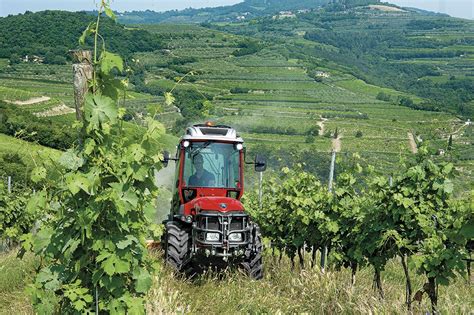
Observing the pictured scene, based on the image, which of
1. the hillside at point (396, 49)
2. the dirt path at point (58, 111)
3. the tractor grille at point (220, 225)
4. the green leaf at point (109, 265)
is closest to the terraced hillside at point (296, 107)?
the hillside at point (396, 49)

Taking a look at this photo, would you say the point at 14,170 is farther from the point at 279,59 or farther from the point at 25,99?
the point at 279,59

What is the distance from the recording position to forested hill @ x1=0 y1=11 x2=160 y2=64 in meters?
80.5

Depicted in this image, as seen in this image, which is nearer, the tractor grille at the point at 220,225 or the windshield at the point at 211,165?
the tractor grille at the point at 220,225

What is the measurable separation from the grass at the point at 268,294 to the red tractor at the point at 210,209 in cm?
27

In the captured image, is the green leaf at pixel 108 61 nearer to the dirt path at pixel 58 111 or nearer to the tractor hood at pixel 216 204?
the tractor hood at pixel 216 204

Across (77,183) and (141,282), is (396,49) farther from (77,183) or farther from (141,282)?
(77,183)

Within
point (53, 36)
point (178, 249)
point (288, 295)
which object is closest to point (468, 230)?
point (288, 295)

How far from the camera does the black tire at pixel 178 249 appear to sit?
8469 millimetres

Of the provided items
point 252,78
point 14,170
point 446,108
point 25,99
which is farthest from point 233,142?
point 252,78

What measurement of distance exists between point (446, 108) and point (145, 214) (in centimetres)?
6675

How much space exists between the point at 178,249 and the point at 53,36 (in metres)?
83.4

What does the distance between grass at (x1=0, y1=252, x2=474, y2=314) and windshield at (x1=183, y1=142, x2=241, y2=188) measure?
146 centimetres

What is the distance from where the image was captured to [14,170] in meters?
27.7

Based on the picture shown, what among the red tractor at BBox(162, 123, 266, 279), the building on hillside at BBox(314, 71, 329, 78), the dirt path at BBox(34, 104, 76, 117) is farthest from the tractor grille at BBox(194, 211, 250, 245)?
the building on hillside at BBox(314, 71, 329, 78)
